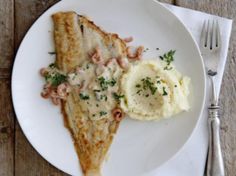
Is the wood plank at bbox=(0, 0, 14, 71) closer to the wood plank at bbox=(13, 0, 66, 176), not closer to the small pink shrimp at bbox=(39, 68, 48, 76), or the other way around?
the wood plank at bbox=(13, 0, 66, 176)

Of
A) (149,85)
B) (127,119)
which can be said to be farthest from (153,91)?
(127,119)

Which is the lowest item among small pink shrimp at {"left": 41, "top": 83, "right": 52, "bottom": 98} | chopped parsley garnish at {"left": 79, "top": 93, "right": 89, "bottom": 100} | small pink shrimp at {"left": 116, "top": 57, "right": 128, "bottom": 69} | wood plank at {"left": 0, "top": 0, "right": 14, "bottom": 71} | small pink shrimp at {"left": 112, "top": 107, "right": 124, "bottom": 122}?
small pink shrimp at {"left": 112, "top": 107, "right": 124, "bottom": 122}

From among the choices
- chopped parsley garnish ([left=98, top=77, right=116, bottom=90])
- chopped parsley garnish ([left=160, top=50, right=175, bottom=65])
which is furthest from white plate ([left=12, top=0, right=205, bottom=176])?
chopped parsley garnish ([left=98, top=77, right=116, bottom=90])

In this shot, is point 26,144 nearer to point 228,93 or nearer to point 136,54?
point 136,54

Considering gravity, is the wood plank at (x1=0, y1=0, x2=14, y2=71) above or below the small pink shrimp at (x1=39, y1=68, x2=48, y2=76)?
above

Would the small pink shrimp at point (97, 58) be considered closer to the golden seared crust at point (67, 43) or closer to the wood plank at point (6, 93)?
the golden seared crust at point (67, 43)

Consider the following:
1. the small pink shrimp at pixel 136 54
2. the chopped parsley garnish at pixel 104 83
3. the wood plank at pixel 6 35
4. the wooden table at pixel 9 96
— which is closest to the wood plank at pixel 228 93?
the wooden table at pixel 9 96
